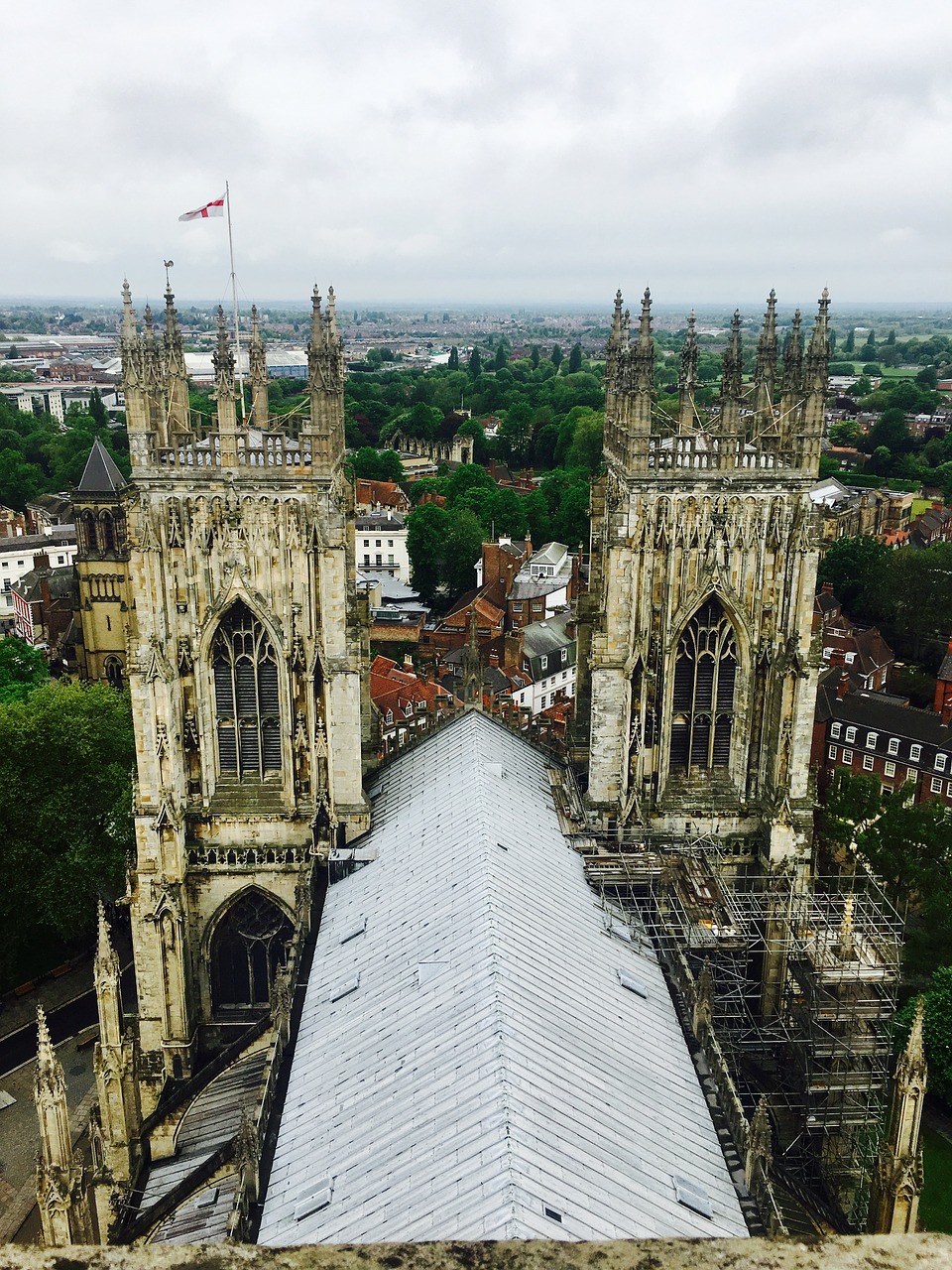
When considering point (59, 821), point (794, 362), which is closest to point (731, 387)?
point (794, 362)

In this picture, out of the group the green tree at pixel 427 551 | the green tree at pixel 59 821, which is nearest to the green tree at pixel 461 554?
the green tree at pixel 427 551

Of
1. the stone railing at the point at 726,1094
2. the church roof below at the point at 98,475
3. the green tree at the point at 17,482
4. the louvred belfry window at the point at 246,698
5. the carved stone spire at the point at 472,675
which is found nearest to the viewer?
the stone railing at the point at 726,1094

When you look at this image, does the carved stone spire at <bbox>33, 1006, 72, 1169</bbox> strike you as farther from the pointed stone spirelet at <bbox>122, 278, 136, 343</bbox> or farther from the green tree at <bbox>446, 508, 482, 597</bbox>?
the green tree at <bbox>446, 508, 482, 597</bbox>

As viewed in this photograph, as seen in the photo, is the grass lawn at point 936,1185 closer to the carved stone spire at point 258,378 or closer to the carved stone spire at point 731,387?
the carved stone spire at point 731,387

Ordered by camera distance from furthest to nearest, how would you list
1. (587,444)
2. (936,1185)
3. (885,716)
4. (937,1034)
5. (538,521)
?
(587,444) < (538,521) < (885,716) < (937,1034) < (936,1185)

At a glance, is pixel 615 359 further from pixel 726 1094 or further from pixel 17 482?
pixel 17 482

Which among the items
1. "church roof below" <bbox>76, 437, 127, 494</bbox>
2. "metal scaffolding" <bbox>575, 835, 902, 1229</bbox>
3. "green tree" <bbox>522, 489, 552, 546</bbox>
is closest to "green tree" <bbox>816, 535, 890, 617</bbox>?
"green tree" <bbox>522, 489, 552, 546</bbox>
